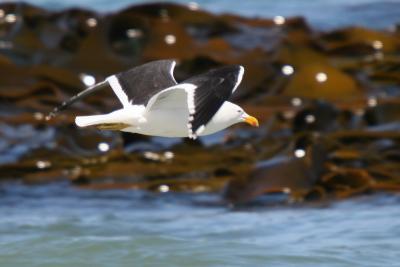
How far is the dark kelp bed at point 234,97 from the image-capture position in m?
8.16

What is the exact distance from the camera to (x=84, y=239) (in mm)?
7543

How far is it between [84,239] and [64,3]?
8.13 meters

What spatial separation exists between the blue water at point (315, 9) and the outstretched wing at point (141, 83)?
6.86 meters

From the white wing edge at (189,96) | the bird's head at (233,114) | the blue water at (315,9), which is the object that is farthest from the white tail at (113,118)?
the blue water at (315,9)

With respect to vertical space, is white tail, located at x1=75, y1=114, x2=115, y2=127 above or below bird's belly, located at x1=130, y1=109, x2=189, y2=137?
below

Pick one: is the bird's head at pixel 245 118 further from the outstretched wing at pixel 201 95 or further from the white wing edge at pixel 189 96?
the white wing edge at pixel 189 96

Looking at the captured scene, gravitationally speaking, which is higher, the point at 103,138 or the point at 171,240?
the point at 103,138

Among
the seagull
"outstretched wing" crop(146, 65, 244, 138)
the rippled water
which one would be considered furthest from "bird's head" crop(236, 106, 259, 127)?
the rippled water

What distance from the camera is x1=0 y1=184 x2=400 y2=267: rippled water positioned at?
7109mm

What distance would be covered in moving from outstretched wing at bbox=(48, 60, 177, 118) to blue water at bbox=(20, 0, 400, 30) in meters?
6.86

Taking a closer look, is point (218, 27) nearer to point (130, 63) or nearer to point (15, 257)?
point (130, 63)

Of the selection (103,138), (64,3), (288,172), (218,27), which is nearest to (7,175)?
(103,138)

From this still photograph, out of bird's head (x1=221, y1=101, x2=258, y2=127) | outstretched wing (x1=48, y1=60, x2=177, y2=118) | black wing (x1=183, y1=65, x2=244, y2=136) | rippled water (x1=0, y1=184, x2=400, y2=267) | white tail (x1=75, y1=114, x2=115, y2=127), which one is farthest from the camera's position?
rippled water (x1=0, y1=184, x2=400, y2=267)

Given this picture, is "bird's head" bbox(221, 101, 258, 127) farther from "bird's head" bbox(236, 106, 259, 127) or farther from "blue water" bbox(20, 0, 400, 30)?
"blue water" bbox(20, 0, 400, 30)
